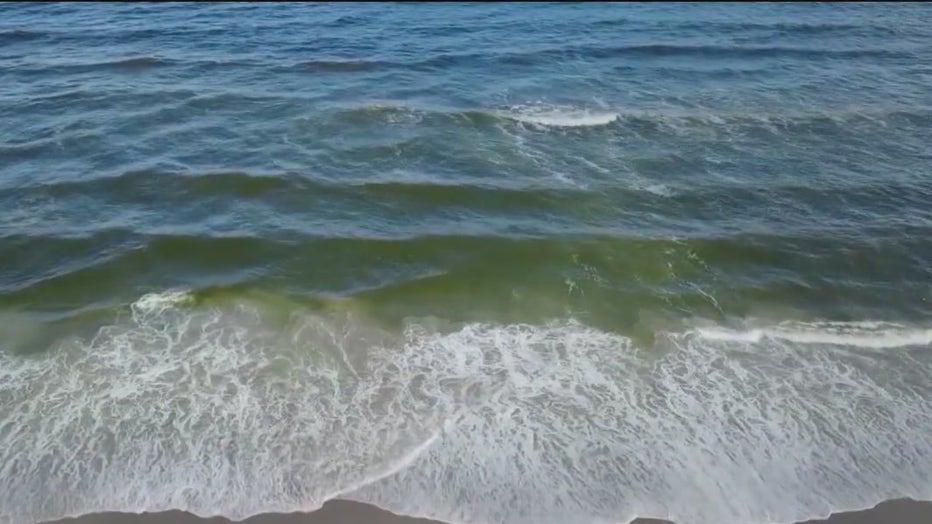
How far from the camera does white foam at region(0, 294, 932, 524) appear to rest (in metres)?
6.50

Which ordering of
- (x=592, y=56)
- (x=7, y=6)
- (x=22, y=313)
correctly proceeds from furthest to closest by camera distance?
(x=7, y=6) < (x=592, y=56) < (x=22, y=313)

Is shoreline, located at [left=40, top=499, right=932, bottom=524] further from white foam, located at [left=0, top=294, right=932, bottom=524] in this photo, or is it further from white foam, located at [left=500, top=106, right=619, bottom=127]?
white foam, located at [left=500, top=106, right=619, bottom=127]

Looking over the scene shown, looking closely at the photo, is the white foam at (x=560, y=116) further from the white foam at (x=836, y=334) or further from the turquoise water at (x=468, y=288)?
the white foam at (x=836, y=334)

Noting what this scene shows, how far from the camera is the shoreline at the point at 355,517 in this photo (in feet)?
20.4

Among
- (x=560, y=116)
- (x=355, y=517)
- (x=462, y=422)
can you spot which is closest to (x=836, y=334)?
(x=462, y=422)

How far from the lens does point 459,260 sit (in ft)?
34.6

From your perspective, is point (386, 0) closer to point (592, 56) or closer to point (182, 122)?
point (592, 56)

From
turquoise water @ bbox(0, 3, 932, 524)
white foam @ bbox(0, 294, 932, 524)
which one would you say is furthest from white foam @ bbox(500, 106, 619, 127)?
white foam @ bbox(0, 294, 932, 524)

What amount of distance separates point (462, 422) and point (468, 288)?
289cm

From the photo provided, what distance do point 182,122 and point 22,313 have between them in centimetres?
701

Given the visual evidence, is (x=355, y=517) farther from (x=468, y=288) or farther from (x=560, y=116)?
(x=560, y=116)

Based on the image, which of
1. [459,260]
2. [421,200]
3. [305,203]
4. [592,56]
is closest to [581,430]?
[459,260]

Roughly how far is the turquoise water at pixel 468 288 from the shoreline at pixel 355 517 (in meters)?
0.11

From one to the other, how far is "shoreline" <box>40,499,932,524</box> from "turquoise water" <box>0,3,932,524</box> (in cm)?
11
